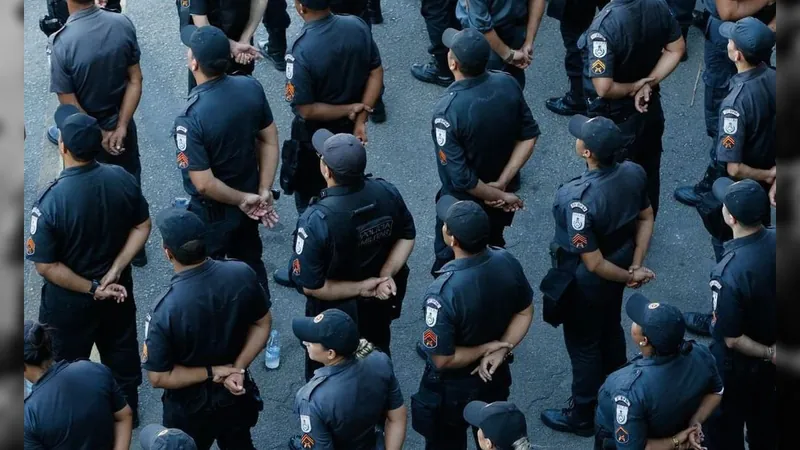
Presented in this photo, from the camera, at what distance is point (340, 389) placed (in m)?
5.26

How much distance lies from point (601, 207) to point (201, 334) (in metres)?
2.31

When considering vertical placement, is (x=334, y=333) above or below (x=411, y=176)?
above

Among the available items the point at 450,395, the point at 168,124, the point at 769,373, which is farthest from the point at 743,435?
the point at 168,124

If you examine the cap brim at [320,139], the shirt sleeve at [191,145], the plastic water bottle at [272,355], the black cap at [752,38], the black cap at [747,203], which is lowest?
the plastic water bottle at [272,355]

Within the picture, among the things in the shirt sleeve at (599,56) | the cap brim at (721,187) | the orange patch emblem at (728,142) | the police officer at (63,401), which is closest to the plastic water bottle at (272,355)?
the police officer at (63,401)

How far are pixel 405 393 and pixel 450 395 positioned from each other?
1229 mm

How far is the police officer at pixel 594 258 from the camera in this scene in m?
6.43

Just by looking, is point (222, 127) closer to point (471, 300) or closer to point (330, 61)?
point (330, 61)

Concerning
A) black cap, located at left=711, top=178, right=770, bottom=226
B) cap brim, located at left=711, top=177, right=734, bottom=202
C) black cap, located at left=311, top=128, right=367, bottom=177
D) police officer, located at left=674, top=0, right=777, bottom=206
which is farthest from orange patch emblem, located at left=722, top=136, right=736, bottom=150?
black cap, located at left=311, top=128, right=367, bottom=177

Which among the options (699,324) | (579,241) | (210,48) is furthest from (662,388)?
(210,48)

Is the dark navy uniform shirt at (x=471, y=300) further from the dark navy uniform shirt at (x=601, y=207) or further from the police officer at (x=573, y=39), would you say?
the police officer at (x=573, y=39)

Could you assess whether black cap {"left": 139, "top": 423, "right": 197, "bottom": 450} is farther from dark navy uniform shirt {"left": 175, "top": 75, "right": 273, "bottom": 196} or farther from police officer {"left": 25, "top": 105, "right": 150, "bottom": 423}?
dark navy uniform shirt {"left": 175, "top": 75, "right": 273, "bottom": 196}

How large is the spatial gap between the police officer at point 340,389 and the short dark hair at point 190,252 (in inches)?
25.2

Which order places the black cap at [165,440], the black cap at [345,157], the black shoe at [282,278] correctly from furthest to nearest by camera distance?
the black shoe at [282,278] < the black cap at [345,157] < the black cap at [165,440]
